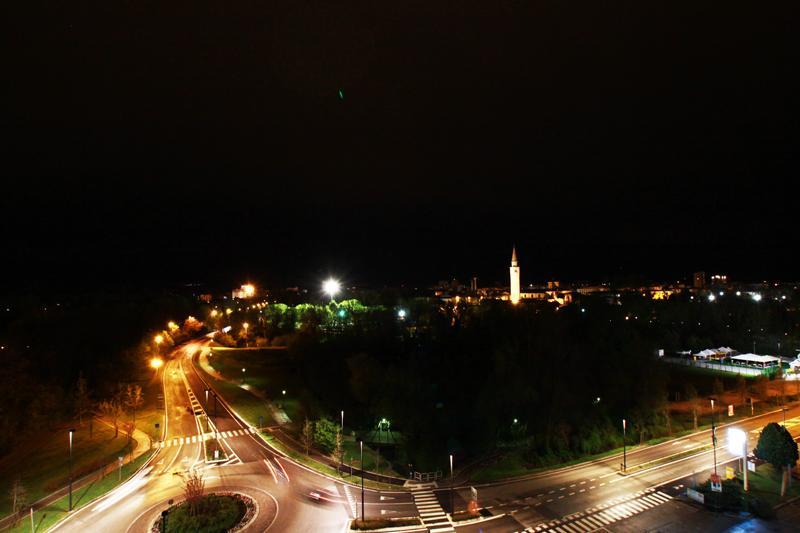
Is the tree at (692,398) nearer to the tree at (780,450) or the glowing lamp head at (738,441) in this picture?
the glowing lamp head at (738,441)

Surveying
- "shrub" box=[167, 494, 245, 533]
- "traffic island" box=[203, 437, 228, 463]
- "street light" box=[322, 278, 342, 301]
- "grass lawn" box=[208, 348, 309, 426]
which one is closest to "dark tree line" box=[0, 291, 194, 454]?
"grass lawn" box=[208, 348, 309, 426]

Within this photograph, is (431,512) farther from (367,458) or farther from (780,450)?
(780,450)

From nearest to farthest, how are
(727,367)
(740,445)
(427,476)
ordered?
(740,445), (427,476), (727,367)

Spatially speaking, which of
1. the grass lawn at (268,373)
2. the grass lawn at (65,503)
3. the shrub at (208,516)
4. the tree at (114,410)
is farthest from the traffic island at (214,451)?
the tree at (114,410)

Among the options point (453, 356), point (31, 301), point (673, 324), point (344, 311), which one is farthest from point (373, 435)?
point (31, 301)

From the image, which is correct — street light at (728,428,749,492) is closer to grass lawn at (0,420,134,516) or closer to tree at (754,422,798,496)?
tree at (754,422,798,496)

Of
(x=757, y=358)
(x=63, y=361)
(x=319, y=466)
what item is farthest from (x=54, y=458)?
(x=757, y=358)

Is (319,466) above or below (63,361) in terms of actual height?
below
